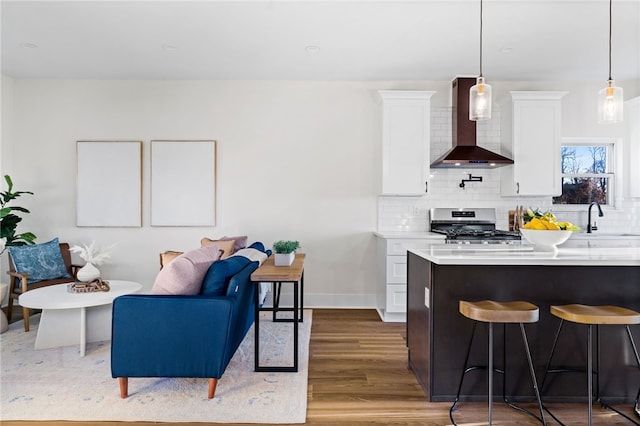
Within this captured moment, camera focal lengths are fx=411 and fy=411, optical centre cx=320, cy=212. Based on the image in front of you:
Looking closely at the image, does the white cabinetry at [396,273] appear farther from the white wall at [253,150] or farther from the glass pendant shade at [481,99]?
the glass pendant shade at [481,99]

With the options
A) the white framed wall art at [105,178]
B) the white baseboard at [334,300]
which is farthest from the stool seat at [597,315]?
the white framed wall art at [105,178]

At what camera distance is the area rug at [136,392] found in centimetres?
234

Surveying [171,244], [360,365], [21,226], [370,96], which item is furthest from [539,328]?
[21,226]

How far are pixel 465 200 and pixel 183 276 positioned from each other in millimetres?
3632

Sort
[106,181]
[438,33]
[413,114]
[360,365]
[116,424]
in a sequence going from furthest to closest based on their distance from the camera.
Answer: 1. [106,181]
2. [413,114]
3. [438,33]
4. [360,365]
5. [116,424]

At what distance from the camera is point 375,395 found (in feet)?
8.59

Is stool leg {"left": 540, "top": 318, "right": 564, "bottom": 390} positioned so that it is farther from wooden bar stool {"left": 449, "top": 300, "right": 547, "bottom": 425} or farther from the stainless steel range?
the stainless steel range

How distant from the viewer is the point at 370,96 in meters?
4.96

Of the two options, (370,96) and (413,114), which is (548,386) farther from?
(370,96)

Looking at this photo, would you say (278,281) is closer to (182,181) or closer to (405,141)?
(405,141)

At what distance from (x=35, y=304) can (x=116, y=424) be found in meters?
1.45

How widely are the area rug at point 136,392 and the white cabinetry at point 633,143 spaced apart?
4.39 meters

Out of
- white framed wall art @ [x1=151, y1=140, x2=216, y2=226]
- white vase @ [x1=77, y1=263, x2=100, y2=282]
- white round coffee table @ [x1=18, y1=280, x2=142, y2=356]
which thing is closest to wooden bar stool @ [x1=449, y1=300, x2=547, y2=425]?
white round coffee table @ [x1=18, y1=280, x2=142, y2=356]

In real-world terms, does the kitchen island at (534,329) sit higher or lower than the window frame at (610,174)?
lower
